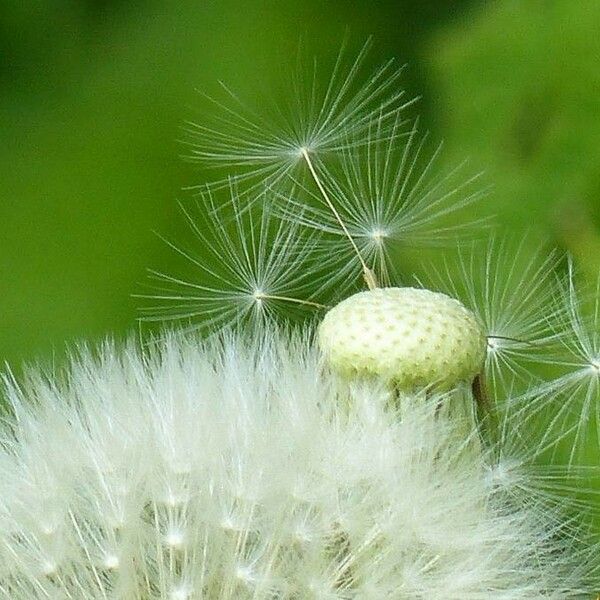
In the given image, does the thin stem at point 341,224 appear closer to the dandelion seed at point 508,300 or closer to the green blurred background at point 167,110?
Result: the dandelion seed at point 508,300

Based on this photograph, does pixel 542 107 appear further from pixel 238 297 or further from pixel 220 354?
pixel 220 354

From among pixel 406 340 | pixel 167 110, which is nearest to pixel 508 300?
pixel 406 340

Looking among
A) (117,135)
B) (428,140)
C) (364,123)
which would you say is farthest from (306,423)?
(117,135)

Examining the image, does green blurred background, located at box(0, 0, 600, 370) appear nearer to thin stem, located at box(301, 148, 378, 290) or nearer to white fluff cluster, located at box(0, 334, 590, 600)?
thin stem, located at box(301, 148, 378, 290)

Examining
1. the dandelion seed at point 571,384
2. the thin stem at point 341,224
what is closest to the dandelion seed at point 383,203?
the thin stem at point 341,224

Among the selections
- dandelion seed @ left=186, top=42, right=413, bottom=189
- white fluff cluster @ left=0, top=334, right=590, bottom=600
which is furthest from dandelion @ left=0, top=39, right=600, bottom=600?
dandelion seed @ left=186, top=42, right=413, bottom=189

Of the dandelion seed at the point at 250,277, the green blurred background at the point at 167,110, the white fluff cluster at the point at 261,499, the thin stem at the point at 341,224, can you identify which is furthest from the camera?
the green blurred background at the point at 167,110

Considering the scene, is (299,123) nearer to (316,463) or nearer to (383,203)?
(383,203)
